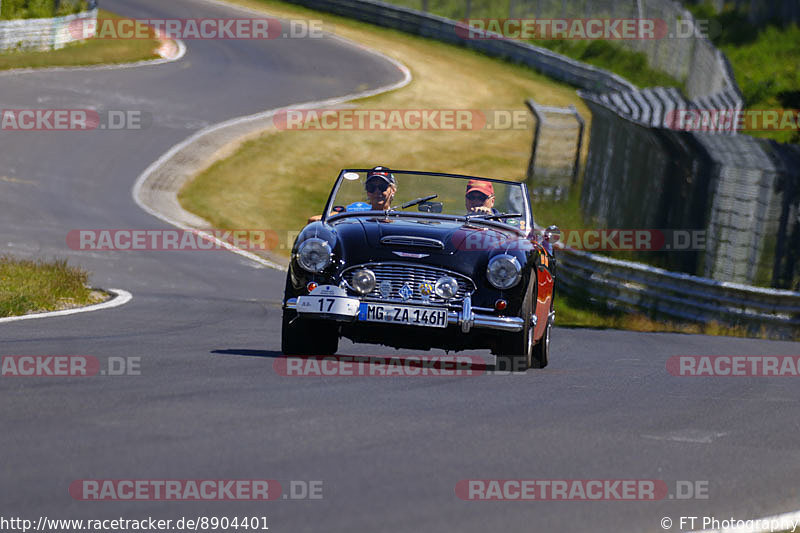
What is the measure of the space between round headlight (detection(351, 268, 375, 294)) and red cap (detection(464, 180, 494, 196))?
182 cm

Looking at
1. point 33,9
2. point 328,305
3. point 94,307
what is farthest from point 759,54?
point 328,305

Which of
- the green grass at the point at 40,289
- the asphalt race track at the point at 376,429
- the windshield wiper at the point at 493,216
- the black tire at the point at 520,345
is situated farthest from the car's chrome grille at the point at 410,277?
the green grass at the point at 40,289

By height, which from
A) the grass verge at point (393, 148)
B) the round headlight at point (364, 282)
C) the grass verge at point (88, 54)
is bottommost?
the grass verge at point (393, 148)

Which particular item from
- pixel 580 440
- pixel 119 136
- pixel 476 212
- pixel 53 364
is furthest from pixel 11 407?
pixel 119 136

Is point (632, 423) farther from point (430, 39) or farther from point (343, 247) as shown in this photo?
point (430, 39)

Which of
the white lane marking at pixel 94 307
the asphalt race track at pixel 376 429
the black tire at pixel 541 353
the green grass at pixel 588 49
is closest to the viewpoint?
the asphalt race track at pixel 376 429

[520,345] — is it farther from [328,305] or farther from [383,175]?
[383,175]

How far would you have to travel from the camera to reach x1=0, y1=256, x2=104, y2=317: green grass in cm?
1192

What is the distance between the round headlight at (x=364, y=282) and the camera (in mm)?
8523

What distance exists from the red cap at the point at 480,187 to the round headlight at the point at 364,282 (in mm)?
1817

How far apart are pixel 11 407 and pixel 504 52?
38416 millimetres

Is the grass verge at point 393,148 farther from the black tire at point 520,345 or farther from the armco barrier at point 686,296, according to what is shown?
the black tire at point 520,345

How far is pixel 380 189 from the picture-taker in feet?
32.6

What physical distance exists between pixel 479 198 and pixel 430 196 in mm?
394
